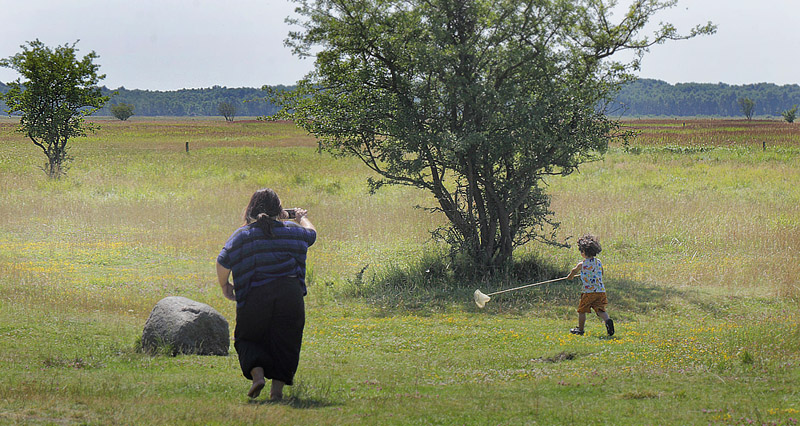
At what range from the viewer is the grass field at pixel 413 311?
638 centimetres

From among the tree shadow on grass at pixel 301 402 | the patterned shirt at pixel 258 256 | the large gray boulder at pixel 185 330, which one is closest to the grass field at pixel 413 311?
the tree shadow on grass at pixel 301 402

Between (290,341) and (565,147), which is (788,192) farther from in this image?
(290,341)

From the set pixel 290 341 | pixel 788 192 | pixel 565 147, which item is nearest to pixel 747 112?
pixel 788 192

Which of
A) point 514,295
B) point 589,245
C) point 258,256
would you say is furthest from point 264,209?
point 514,295

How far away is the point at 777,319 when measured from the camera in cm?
1141

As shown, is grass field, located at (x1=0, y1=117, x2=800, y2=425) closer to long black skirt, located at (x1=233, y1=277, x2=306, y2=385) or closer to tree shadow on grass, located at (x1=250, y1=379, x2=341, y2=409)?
tree shadow on grass, located at (x1=250, y1=379, x2=341, y2=409)

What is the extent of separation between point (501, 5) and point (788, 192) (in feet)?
61.8

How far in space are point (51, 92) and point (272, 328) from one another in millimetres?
34516

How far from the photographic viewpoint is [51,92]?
36031mm

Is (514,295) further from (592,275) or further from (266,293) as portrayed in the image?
(266,293)

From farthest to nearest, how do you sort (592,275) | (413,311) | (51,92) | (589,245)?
(51,92)
(413,311)
(592,275)
(589,245)

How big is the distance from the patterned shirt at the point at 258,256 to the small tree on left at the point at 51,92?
110 feet

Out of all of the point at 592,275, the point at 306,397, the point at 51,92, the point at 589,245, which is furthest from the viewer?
the point at 51,92

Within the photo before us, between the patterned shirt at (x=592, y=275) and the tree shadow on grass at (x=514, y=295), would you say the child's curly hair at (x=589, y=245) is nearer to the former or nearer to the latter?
the patterned shirt at (x=592, y=275)
